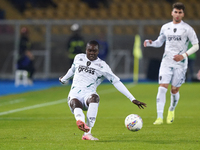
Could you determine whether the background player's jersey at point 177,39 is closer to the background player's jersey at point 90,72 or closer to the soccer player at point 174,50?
the soccer player at point 174,50

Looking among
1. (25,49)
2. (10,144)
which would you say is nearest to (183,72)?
(10,144)

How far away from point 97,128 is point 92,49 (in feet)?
6.44

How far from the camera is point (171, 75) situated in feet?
32.6

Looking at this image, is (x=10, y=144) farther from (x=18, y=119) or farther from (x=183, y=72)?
(x=183, y=72)

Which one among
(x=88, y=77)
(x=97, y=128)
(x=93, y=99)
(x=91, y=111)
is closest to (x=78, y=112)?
(x=91, y=111)

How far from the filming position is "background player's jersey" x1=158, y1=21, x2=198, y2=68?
32.2ft

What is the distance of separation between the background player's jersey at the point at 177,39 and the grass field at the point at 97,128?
1.27 metres

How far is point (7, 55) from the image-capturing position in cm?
2531

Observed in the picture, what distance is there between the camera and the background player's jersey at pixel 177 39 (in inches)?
387

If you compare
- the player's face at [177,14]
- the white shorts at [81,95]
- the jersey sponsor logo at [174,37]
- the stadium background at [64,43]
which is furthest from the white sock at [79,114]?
the stadium background at [64,43]

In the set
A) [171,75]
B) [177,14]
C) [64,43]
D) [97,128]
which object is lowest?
[64,43]

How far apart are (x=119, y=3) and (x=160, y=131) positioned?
23066 mm

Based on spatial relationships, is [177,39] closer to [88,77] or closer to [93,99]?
[88,77]

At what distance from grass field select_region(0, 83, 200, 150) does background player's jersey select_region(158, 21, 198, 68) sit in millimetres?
1275
